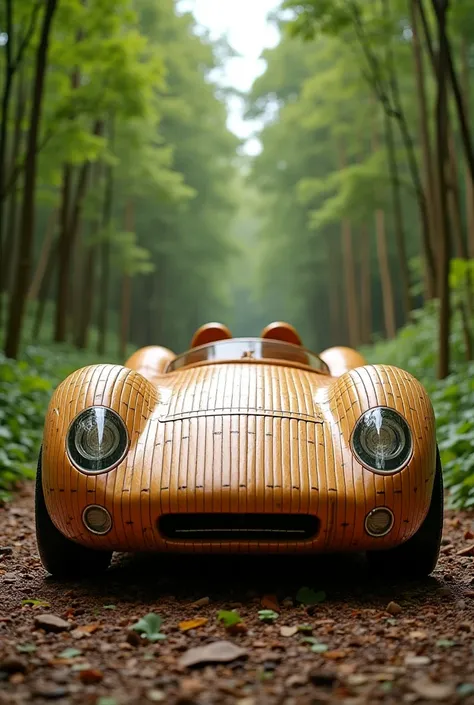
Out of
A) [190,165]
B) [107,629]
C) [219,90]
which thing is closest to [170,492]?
[107,629]

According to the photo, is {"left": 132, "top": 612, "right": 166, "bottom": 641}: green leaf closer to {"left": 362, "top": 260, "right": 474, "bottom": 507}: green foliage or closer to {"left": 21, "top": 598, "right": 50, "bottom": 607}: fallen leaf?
{"left": 21, "top": 598, "right": 50, "bottom": 607}: fallen leaf

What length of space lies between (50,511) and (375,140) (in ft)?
44.4

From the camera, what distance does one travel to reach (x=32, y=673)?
1.58 metres

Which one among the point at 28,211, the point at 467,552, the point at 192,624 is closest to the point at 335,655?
the point at 192,624

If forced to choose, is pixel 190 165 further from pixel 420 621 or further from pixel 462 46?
pixel 420 621

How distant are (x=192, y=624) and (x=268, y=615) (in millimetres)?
237

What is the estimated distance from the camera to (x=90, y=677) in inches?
60.4

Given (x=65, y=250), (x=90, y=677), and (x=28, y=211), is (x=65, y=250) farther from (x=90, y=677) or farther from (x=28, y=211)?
(x=90, y=677)

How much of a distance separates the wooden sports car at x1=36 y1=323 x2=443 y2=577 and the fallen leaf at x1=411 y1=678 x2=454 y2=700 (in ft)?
2.62

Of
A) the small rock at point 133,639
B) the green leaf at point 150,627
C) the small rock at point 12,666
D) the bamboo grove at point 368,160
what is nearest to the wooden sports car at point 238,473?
the green leaf at point 150,627

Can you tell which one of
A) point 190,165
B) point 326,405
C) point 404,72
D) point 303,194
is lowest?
point 326,405

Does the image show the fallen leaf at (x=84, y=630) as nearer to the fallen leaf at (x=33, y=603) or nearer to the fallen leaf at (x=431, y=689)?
the fallen leaf at (x=33, y=603)

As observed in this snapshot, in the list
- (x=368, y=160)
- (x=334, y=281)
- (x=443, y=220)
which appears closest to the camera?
(x=443, y=220)

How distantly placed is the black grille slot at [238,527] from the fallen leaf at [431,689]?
2.73ft
